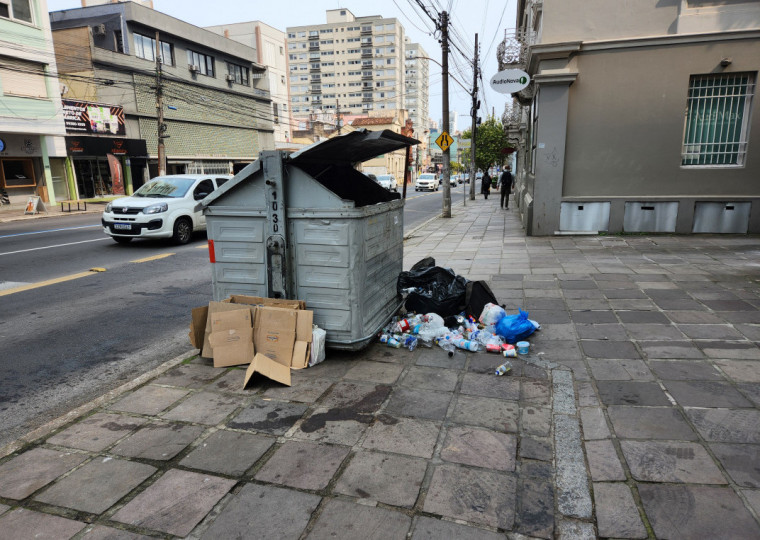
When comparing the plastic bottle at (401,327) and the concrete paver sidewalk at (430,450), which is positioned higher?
the plastic bottle at (401,327)

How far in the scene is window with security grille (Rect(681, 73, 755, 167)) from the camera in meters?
10.9

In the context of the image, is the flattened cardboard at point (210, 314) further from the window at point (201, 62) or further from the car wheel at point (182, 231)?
the window at point (201, 62)

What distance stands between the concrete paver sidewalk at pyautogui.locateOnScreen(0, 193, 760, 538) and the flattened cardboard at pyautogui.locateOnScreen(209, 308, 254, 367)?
5.3 inches

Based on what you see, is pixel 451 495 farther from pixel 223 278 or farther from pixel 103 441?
pixel 223 278

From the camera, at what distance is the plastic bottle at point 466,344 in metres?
4.67

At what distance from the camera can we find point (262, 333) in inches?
168

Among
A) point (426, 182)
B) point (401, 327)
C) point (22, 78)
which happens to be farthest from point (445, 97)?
point (426, 182)

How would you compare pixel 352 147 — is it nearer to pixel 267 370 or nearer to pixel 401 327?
pixel 401 327

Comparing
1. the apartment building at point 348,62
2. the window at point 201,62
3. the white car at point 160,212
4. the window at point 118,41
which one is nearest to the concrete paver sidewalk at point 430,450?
the white car at point 160,212

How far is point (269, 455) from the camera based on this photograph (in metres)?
2.99

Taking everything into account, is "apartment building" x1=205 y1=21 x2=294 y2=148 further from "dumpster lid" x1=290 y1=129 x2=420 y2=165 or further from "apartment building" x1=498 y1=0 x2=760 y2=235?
"dumpster lid" x1=290 y1=129 x2=420 y2=165

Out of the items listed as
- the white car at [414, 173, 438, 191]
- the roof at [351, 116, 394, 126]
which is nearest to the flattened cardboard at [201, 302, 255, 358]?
the white car at [414, 173, 438, 191]

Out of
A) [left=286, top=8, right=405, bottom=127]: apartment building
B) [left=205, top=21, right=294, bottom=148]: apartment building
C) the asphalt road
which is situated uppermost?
[left=286, top=8, right=405, bottom=127]: apartment building

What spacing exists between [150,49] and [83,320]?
3422 centimetres
